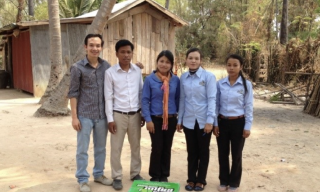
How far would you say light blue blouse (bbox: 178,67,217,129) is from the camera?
3.20m

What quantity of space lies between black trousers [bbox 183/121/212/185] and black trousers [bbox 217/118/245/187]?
16 cm

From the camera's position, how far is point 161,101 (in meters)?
3.33

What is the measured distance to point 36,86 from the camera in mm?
10969

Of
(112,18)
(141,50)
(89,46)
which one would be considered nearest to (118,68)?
(89,46)

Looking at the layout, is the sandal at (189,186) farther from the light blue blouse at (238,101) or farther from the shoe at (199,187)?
the light blue blouse at (238,101)

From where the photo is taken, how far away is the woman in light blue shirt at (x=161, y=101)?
130 inches

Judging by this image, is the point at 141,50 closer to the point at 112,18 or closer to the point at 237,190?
the point at 112,18

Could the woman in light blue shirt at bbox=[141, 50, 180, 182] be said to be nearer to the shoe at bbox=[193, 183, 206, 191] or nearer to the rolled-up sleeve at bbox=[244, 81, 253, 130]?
the shoe at bbox=[193, 183, 206, 191]

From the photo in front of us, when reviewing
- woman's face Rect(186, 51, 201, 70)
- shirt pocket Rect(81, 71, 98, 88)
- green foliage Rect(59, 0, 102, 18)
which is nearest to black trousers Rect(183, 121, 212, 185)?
woman's face Rect(186, 51, 201, 70)

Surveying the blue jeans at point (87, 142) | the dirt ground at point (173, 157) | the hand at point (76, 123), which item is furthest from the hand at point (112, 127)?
the dirt ground at point (173, 157)

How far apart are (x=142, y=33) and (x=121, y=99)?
28.4 ft

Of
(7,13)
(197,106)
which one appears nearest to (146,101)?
(197,106)

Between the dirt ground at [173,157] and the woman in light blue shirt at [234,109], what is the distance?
62 cm

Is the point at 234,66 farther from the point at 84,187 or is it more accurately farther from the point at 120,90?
the point at 84,187
